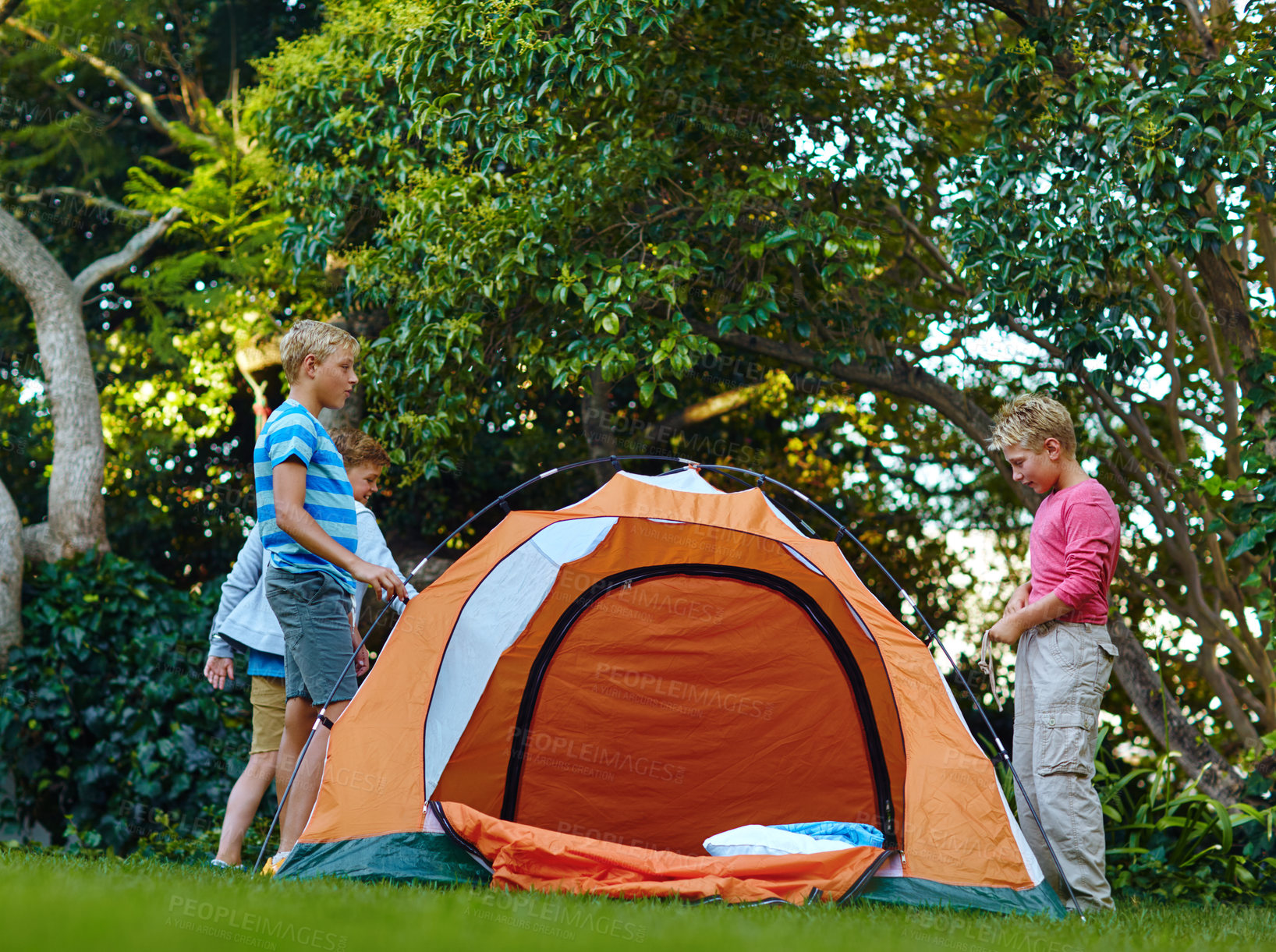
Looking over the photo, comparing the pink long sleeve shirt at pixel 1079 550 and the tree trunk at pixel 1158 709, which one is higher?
the pink long sleeve shirt at pixel 1079 550

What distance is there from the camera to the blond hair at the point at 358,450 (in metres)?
3.56

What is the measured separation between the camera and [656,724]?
13.3 feet

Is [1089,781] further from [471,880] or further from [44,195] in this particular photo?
[44,195]

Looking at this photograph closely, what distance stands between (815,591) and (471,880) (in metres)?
1.60

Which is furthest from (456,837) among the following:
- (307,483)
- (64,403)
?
(64,403)

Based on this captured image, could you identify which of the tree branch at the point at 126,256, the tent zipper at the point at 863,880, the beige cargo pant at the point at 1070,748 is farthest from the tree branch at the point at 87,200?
the beige cargo pant at the point at 1070,748

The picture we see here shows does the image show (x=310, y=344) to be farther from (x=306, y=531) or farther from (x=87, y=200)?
(x=87, y=200)

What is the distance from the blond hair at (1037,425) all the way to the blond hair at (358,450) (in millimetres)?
2100

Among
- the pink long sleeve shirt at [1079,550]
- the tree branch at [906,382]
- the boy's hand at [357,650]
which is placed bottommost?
the boy's hand at [357,650]

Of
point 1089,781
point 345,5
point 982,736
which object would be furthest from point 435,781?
point 345,5

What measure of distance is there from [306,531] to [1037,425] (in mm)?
2196

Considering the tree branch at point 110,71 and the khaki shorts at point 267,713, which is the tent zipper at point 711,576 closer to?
the khaki shorts at point 267,713

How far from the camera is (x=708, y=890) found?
286cm

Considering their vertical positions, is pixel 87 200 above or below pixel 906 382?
above
